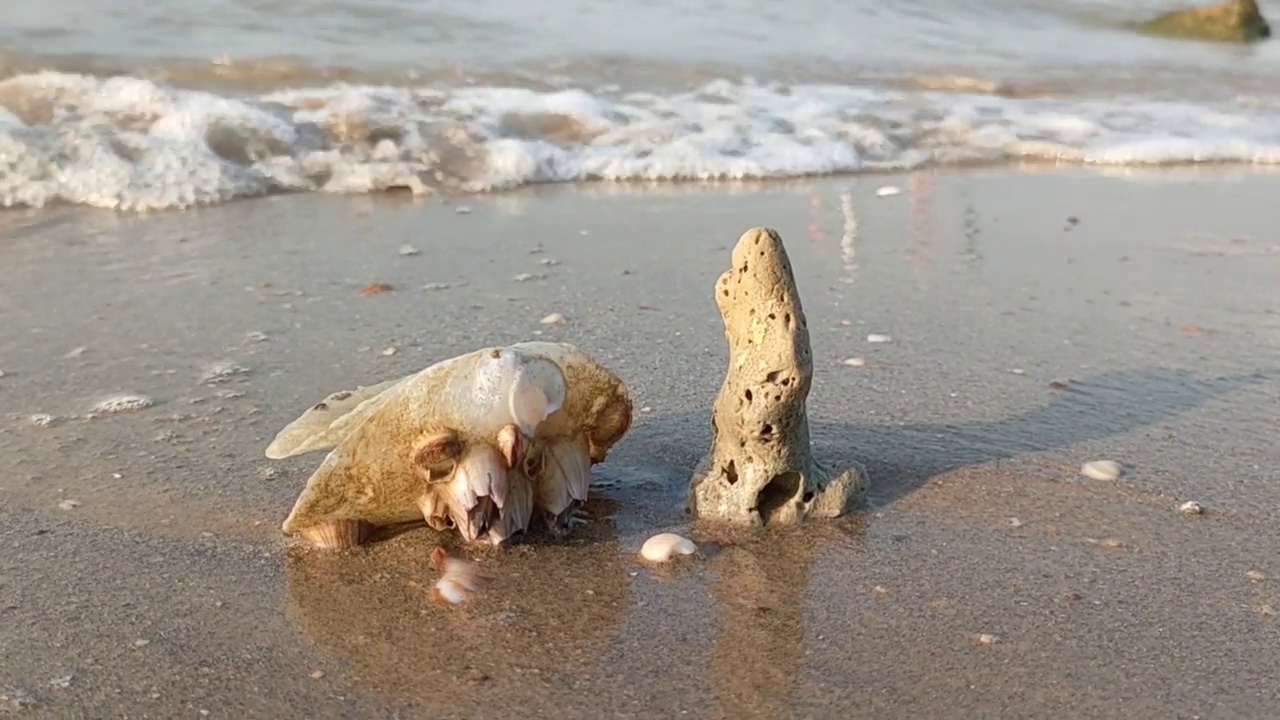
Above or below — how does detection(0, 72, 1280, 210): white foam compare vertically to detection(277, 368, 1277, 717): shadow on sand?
above

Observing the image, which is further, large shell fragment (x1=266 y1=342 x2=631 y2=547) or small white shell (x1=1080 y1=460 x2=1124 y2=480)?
small white shell (x1=1080 y1=460 x2=1124 y2=480)

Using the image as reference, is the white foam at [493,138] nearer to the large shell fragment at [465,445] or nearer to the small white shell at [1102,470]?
Result: the large shell fragment at [465,445]

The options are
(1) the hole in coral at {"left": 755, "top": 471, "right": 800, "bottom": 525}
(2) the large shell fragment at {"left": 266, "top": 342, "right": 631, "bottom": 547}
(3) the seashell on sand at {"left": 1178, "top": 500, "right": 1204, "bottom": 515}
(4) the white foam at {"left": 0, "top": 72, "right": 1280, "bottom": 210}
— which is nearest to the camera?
(2) the large shell fragment at {"left": 266, "top": 342, "right": 631, "bottom": 547}

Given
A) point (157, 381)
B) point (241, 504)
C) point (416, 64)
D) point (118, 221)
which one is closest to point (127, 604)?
point (241, 504)

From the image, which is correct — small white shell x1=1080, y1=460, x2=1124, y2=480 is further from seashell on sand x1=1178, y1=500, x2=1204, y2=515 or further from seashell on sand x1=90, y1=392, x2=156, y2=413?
seashell on sand x1=90, y1=392, x2=156, y2=413

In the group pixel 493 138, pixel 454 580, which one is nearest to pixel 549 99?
pixel 493 138

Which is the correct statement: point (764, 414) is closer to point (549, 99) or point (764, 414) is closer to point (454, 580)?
point (454, 580)

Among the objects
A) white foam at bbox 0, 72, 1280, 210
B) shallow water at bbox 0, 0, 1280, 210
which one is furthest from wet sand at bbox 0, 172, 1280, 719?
shallow water at bbox 0, 0, 1280, 210
